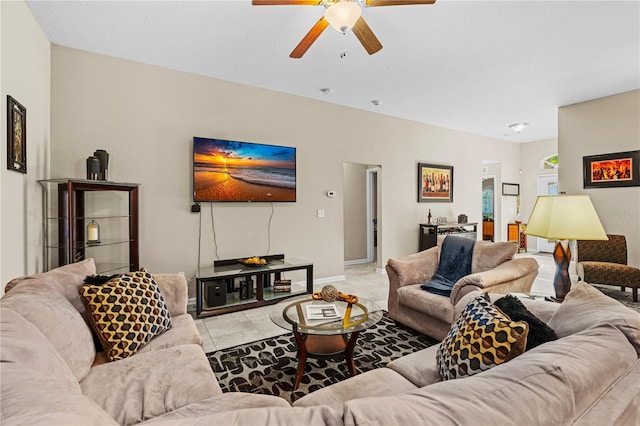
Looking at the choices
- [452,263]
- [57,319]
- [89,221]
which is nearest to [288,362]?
[57,319]

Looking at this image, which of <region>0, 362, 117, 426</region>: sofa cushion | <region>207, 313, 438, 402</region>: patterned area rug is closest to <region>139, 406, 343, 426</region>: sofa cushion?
<region>0, 362, 117, 426</region>: sofa cushion

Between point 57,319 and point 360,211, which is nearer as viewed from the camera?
point 57,319

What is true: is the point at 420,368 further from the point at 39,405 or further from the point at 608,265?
the point at 608,265

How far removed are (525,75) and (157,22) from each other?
4207 millimetres

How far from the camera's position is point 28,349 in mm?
1018

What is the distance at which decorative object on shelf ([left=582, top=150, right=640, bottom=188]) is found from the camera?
451 centimetres

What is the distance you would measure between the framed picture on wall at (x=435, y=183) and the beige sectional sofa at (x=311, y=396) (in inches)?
175

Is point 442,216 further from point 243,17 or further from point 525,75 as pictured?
point 243,17

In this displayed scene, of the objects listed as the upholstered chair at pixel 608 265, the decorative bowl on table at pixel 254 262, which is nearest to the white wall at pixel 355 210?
the decorative bowl on table at pixel 254 262

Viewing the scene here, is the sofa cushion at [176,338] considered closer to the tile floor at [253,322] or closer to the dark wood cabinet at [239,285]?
the tile floor at [253,322]

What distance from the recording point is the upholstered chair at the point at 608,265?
384cm

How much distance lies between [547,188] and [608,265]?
403 cm

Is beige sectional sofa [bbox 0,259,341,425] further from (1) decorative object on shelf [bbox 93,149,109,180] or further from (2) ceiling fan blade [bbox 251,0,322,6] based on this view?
(2) ceiling fan blade [bbox 251,0,322,6]

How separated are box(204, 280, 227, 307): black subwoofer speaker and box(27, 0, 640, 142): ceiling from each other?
2.52 m
